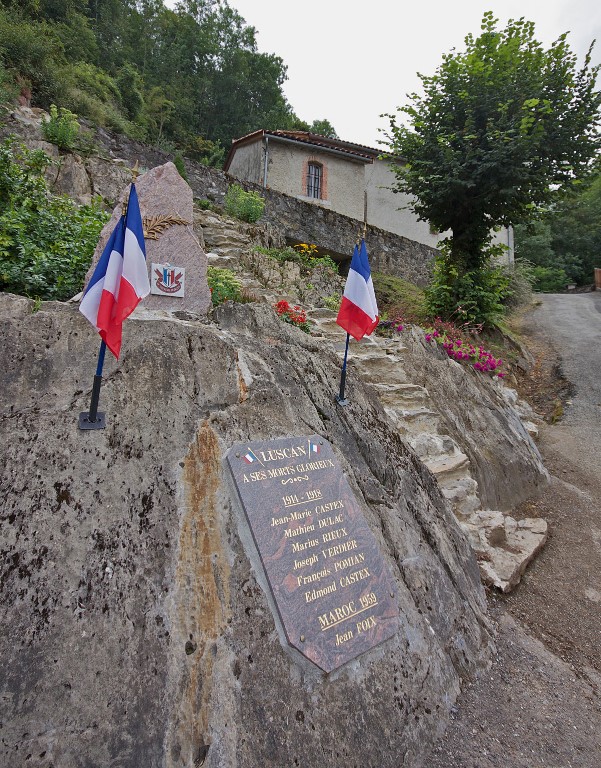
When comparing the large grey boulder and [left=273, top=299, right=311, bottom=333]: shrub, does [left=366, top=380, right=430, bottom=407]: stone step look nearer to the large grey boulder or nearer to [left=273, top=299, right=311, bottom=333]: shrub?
[left=273, top=299, right=311, bottom=333]: shrub

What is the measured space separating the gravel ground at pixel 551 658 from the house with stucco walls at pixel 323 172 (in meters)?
14.7

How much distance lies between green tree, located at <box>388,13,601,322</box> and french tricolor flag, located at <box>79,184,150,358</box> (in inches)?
351

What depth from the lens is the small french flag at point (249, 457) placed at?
2734 mm

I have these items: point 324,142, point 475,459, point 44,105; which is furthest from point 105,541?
point 324,142

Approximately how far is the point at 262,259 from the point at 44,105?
894cm

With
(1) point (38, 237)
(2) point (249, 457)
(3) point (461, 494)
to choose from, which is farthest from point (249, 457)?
(1) point (38, 237)

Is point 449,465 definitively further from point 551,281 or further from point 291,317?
point 551,281

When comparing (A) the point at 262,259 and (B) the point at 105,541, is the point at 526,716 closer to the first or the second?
(B) the point at 105,541

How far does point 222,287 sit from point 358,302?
2407 millimetres

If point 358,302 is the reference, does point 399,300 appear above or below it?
below

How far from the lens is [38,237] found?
4.59 meters

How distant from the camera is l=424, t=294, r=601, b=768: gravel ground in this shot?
2.50 metres

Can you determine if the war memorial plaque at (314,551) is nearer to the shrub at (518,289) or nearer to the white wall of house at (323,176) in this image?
the shrub at (518,289)

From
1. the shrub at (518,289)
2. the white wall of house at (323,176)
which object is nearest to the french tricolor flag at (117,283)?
the shrub at (518,289)
